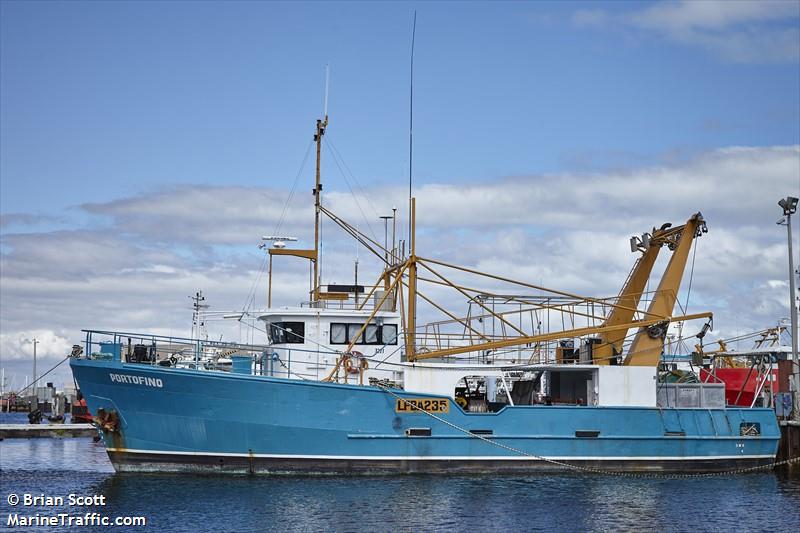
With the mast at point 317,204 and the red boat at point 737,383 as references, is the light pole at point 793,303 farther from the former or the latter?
the mast at point 317,204

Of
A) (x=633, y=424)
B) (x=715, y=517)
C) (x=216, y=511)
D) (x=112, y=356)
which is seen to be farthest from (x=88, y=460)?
(x=715, y=517)

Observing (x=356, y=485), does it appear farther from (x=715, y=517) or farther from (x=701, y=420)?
(x=701, y=420)

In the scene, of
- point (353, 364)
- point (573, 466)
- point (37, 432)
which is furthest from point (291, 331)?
point (37, 432)

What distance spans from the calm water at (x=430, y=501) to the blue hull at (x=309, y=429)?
0.47 meters

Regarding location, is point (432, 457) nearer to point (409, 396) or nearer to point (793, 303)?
point (409, 396)

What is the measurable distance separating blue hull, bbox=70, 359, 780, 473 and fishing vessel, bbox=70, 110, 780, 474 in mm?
35

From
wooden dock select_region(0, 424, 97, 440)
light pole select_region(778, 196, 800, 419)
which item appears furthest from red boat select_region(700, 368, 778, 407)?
wooden dock select_region(0, 424, 97, 440)

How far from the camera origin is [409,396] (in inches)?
967

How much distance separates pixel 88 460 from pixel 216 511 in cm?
1289

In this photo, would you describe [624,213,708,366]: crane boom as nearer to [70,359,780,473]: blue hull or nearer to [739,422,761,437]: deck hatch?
[70,359,780,473]: blue hull

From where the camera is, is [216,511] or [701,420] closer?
[216,511]

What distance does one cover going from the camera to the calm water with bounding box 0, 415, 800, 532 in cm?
1933

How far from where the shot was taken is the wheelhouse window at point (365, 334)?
26688mm

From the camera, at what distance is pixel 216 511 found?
2002 centimetres
